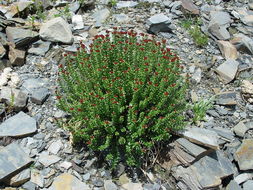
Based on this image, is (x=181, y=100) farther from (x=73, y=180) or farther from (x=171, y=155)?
(x=73, y=180)

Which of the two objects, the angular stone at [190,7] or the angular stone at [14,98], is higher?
the angular stone at [190,7]

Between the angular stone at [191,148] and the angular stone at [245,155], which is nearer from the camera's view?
the angular stone at [191,148]

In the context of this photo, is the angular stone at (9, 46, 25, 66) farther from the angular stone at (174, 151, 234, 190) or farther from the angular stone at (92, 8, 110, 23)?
the angular stone at (174, 151, 234, 190)

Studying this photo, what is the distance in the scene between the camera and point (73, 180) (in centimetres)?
459

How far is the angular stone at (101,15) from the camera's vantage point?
7.47 metres

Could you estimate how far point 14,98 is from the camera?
5328 millimetres

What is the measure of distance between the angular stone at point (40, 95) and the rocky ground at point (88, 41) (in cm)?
2

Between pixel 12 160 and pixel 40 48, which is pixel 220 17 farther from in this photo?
pixel 12 160

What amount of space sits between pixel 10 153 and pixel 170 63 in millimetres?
2951

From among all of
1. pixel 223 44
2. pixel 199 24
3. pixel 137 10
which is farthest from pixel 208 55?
pixel 137 10

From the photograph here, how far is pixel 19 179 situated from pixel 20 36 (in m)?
3.07

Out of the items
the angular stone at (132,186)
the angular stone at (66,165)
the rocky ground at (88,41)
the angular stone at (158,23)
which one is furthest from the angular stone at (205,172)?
the angular stone at (158,23)

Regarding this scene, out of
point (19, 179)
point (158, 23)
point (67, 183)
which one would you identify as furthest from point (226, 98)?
point (19, 179)

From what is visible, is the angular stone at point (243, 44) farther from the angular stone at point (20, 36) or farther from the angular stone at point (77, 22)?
the angular stone at point (20, 36)
